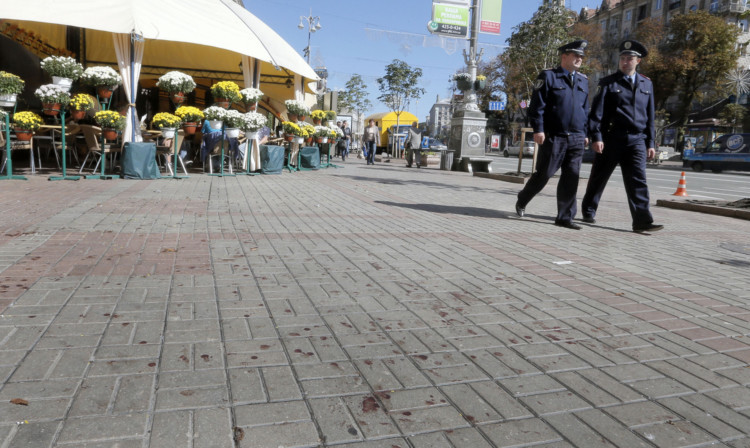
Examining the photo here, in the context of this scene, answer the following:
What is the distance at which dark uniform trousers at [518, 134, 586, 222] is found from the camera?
6723 mm

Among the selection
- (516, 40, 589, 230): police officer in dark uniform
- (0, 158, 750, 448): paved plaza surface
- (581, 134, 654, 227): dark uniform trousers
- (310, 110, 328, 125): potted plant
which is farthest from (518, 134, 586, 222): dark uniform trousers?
(310, 110, 328, 125): potted plant

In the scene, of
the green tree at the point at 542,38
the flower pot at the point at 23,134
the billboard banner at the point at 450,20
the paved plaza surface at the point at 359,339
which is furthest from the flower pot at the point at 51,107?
the green tree at the point at 542,38

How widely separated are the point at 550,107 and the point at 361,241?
10.2ft

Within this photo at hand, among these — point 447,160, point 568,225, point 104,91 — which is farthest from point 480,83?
point 568,225

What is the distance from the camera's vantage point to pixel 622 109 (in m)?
6.59

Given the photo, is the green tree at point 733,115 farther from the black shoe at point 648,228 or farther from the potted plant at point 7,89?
the potted plant at point 7,89

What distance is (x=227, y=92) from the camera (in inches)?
475

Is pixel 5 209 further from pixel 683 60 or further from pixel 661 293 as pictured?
pixel 683 60

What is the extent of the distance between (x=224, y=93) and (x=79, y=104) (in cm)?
295

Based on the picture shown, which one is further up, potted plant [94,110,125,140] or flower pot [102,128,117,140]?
potted plant [94,110,125,140]

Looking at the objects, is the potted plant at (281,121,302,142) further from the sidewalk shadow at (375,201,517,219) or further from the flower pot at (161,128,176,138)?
the sidewalk shadow at (375,201,517,219)

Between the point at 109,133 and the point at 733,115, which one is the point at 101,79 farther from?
the point at 733,115

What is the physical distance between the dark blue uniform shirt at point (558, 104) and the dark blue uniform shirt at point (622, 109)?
190 millimetres

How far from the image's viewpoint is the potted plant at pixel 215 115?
11297mm
